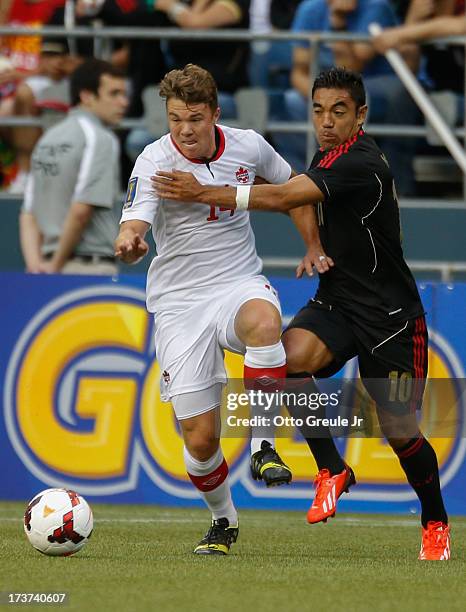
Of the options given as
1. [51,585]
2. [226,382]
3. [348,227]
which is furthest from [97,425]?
[51,585]

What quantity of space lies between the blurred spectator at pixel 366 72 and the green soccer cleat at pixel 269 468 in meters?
5.57

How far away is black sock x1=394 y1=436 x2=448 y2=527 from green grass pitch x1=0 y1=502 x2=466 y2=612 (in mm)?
260

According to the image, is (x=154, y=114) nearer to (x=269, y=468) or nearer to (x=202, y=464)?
(x=202, y=464)

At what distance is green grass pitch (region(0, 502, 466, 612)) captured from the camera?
207 inches

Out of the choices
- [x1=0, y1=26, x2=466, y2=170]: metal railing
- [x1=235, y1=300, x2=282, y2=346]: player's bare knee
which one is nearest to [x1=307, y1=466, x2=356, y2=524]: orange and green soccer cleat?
[x1=235, y1=300, x2=282, y2=346]: player's bare knee

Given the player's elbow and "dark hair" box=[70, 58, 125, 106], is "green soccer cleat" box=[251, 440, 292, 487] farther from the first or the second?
"dark hair" box=[70, 58, 125, 106]

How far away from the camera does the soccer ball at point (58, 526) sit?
6.55 meters

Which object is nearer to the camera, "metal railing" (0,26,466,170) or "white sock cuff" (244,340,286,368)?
"white sock cuff" (244,340,286,368)

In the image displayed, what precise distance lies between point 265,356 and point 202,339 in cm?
44

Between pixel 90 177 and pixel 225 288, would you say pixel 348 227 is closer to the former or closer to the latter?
pixel 225 288

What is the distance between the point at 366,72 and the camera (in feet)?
38.0

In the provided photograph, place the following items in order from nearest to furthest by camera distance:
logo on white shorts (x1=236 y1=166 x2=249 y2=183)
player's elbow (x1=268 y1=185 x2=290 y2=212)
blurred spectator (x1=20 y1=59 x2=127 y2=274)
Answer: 1. player's elbow (x1=268 y1=185 x2=290 y2=212)
2. logo on white shorts (x1=236 y1=166 x2=249 y2=183)
3. blurred spectator (x1=20 y1=59 x2=127 y2=274)

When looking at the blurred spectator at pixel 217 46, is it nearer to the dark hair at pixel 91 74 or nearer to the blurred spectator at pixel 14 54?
the blurred spectator at pixel 14 54

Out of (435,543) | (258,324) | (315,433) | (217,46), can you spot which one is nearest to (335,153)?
(258,324)
